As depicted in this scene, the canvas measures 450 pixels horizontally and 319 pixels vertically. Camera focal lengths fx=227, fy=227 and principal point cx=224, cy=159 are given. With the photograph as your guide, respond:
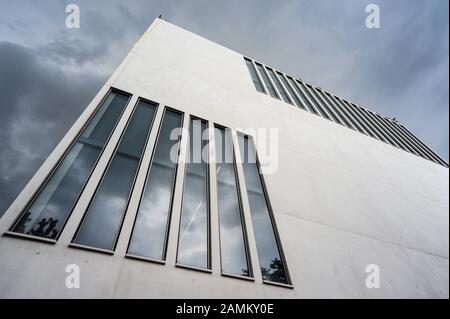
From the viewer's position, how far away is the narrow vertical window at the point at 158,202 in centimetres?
491

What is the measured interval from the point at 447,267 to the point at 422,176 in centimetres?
835

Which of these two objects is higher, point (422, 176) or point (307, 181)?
point (422, 176)

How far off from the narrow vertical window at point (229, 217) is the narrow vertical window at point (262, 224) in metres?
0.44

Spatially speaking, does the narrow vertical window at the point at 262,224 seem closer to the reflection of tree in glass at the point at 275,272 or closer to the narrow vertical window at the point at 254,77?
the reflection of tree in glass at the point at 275,272

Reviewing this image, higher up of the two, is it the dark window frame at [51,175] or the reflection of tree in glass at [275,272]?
the dark window frame at [51,175]

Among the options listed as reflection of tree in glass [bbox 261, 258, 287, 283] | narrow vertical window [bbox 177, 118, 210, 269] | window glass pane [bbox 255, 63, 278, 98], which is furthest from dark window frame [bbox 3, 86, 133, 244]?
window glass pane [bbox 255, 63, 278, 98]

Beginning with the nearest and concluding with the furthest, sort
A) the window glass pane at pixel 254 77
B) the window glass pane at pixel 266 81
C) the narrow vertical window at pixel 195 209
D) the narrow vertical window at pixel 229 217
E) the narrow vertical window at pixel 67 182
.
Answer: the narrow vertical window at pixel 67 182 < the narrow vertical window at pixel 195 209 < the narrow vertical window at pixel 229 217 < the window glass pane at pixel 254 77 < the window glass pane at pixel 266 81

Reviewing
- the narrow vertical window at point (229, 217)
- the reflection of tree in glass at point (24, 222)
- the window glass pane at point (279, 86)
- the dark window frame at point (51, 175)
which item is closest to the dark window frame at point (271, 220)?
the narrow vertical window at point (229, 217)

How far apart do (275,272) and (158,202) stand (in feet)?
11.4

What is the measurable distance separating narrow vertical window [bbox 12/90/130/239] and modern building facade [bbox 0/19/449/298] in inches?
0.9

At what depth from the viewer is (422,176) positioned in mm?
15383

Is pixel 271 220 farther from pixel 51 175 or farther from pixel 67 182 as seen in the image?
pixel 51 175
